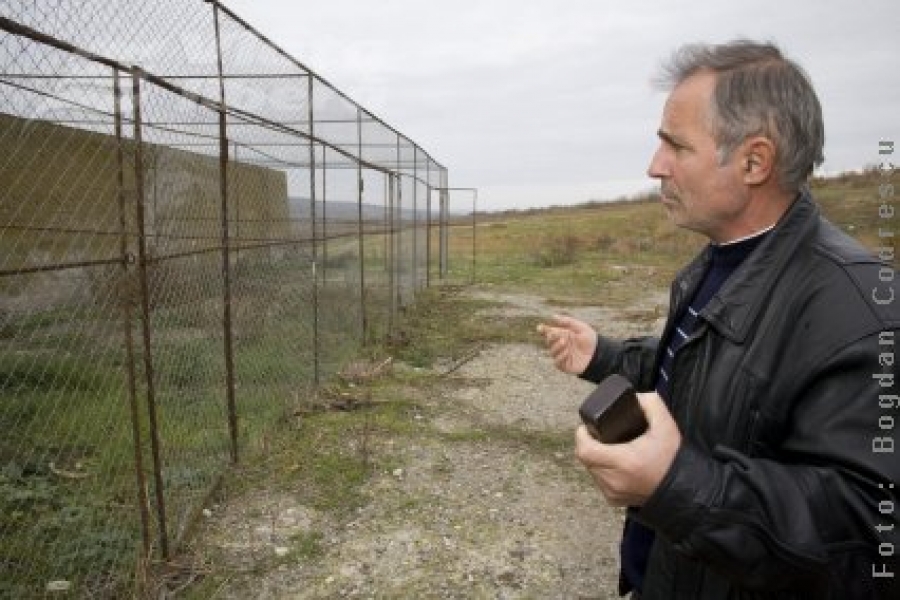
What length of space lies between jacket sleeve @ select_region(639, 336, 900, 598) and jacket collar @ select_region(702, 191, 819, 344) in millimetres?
241

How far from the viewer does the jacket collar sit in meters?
1.40

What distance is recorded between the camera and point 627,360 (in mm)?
2105

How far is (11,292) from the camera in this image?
643cm

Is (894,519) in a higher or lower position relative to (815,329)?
lower

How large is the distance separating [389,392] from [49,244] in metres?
3.98

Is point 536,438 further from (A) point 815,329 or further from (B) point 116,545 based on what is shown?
(A) point 815,329

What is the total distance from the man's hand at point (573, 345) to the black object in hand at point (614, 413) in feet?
3.08

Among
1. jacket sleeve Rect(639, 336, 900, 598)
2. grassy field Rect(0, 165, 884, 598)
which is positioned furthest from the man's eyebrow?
grassy field Rect(0, 165, 884, 598)

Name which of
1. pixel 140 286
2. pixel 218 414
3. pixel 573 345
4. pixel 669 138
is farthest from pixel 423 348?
pixel 669 138

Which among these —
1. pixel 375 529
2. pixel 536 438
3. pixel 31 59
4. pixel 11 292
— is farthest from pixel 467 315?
pixel 31 59

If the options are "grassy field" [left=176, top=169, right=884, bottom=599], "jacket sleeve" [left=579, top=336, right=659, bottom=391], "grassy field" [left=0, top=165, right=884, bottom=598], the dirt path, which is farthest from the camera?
"grassy field" [left=176, top=169, right=884, bottom=599]

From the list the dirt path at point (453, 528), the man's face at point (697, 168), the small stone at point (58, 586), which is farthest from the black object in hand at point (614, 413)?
the small stone at point (58, 586)

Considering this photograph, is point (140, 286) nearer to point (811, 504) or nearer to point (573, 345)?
point (573, 345)

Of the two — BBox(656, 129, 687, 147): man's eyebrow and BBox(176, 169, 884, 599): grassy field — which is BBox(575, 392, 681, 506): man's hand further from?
BBox(176, 169, 884, 599): grassy field
